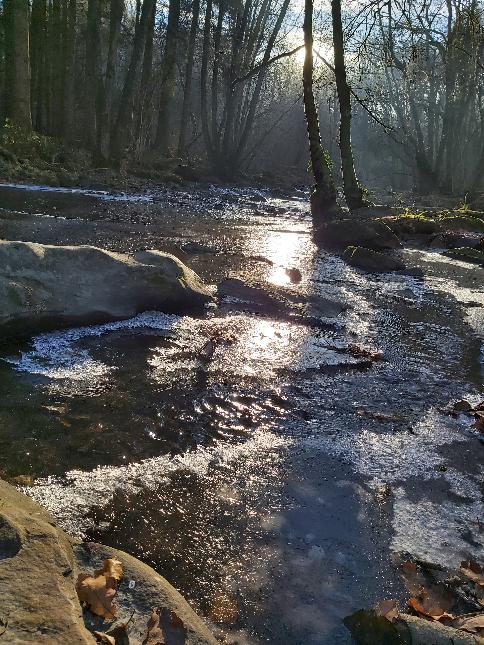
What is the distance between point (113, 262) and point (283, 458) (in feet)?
8.00

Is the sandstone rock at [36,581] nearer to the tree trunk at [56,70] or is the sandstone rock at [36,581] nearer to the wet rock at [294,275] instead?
the wet rock at [294,275]

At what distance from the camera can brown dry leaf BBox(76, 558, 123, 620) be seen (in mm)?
1558

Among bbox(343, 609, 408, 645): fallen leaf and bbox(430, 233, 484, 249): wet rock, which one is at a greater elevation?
bbox(430, 233, 484, 249): wet rock

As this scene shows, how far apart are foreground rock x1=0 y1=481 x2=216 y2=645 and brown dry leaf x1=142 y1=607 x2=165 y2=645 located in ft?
0.06

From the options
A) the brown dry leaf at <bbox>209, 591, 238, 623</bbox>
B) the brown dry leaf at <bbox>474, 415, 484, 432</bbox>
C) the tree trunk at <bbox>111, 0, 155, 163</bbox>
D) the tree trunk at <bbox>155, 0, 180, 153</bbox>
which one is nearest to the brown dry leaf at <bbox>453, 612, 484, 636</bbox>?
the brown dry leaf at <bbox>209, 591, 238, 623</bbox>

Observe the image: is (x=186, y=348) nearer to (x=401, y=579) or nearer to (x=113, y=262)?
(x=113, y=262)

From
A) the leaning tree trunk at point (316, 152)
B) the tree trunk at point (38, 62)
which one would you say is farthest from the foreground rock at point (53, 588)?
the tree trunk at point (38, 62)

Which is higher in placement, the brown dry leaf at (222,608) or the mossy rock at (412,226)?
the mossy rock at (412,226)

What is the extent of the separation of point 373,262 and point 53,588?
266 inches

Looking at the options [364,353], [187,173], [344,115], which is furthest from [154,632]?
[187,173]

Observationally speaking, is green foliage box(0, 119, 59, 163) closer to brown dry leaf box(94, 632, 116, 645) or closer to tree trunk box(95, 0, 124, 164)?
tree trunk box(95, 0, 124, 164)

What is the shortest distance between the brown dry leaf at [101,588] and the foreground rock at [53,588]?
0.07 ft

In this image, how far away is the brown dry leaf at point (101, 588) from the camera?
1.56 m

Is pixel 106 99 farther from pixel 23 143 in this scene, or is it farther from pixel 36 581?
pixel 36 581
